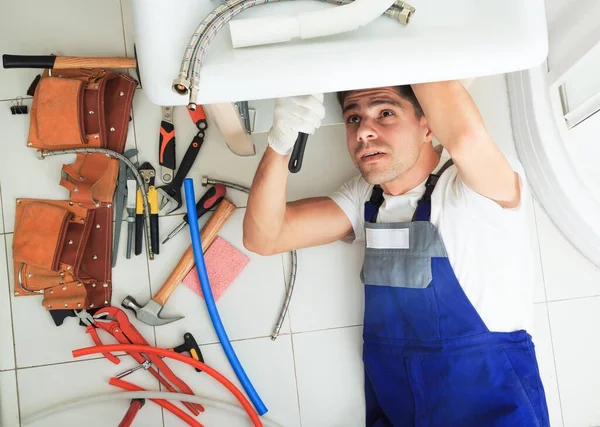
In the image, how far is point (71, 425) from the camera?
1594mm

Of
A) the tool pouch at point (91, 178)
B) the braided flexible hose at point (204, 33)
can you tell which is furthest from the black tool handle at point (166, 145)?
the braided flexible hose at point (204, 33)

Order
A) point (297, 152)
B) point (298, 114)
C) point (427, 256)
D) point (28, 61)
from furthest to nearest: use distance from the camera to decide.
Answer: point (28, 61) < point (427, 256) < point (297, 152) < point (298, 114)

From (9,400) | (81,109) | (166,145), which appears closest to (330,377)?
(166,145)

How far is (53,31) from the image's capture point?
1.60 metres

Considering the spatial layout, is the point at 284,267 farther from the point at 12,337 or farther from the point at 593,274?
the point at 593,274

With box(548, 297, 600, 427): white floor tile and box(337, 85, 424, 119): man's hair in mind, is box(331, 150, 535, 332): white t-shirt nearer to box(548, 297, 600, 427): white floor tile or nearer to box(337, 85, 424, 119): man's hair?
box(337, 85, 424, 119): man's hair

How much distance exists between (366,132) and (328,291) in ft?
2.00

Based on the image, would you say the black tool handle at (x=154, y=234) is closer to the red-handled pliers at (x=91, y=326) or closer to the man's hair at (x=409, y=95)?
the red-handled pliers at (x=91, y=326)

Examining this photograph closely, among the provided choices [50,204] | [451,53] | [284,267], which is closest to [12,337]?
[50,204]

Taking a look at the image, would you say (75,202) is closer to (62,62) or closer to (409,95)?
(62,62)

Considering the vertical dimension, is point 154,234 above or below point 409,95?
below

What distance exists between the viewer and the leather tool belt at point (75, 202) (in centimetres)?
152

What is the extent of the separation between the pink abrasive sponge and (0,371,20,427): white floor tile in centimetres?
66

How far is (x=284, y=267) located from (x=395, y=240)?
0.42m
